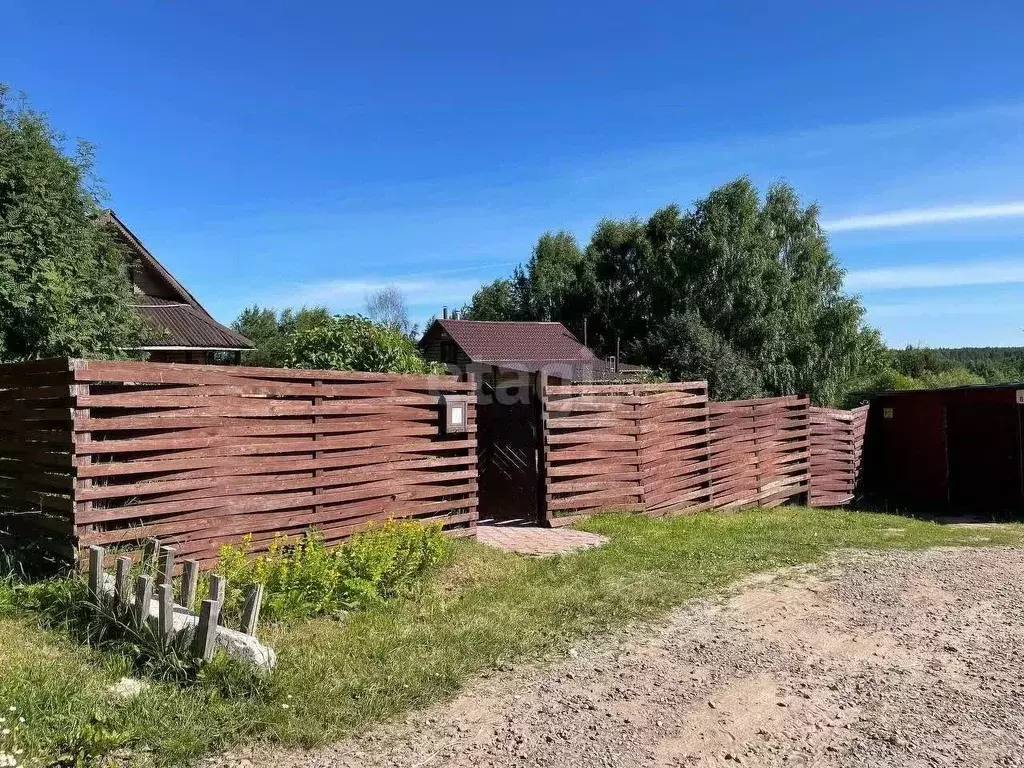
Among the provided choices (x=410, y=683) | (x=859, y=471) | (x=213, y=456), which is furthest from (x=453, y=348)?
(x=410, y=683)

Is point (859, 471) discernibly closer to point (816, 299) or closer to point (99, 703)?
point (99, 703)

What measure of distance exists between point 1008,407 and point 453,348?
22026mm

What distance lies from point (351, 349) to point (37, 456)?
3439mm

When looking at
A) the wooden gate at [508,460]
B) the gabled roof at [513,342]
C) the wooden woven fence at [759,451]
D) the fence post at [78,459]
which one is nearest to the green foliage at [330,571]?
the fence post at [78,459]

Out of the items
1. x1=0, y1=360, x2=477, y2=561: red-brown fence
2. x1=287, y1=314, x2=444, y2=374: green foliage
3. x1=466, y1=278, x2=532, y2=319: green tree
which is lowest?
x1=0, y1=360, x2=477, y2=561: red-brown fence

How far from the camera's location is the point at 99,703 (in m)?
3.55

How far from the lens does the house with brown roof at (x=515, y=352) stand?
2923 centimetres

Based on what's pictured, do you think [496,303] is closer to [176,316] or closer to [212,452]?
[176,316]

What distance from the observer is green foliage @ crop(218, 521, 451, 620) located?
5.09 metres

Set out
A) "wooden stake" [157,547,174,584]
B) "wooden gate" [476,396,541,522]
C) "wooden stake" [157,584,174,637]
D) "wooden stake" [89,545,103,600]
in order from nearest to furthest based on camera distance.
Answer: "wooden stake" [157,584,174,637], "wooden stake" [157,547,174,584], "wooden stake" [89,545,103,600], "wooden gate" [476,396,541,522]

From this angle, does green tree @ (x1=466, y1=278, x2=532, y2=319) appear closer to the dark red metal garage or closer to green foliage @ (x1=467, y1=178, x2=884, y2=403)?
green foliage @ (x1=467, y1=178, x2=884, y2=403)

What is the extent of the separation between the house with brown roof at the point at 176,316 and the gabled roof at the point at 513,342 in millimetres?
12560

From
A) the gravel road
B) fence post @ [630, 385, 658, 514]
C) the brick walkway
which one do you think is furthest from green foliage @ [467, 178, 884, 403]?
the gravel road

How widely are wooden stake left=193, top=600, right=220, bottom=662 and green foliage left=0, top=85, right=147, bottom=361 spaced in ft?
17.8
